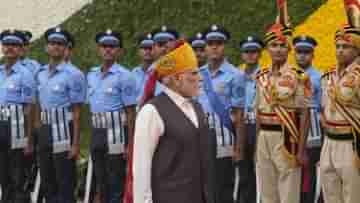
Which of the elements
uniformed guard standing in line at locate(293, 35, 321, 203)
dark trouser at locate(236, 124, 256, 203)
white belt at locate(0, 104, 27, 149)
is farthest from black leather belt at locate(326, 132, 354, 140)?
white belt at locate(0, 104, 27, 149)

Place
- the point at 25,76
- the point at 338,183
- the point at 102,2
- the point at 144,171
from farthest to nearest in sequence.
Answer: the point at 102,2 → the point at 25,76 → the point at 338,183 → the point at 144,171

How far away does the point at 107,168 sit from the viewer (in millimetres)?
10500

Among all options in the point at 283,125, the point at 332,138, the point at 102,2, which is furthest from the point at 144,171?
the point at 102,2

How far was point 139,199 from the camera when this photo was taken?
6.34 meters

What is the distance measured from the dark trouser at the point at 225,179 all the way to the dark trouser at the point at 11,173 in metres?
2.14

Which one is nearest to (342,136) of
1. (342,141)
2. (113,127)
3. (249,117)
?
(342,141)

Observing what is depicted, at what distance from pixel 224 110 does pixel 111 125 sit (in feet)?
3.94

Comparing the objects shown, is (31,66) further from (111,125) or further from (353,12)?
(353,12)

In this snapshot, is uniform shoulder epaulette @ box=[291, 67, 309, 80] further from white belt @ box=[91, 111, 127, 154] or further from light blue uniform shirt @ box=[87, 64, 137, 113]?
white belt @ box=[91, 111, 127, 154]

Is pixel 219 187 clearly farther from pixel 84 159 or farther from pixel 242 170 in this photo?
pixel 84 159

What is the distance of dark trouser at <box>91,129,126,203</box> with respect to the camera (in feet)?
34.2

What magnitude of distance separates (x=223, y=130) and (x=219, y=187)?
61 cm

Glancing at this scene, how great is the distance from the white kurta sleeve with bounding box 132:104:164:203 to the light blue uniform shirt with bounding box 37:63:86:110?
423 cm

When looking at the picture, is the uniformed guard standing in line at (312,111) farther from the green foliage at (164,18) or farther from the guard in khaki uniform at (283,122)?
the green foliage at (164,18)
